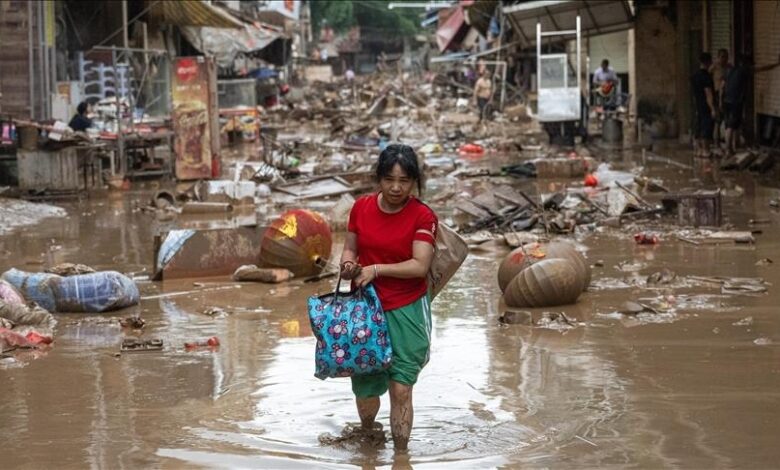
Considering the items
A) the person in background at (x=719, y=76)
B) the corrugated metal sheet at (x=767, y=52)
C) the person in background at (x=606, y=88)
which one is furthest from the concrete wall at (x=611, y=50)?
the corrugated metal sheet at (x=767, y=52)

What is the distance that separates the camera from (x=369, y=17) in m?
104

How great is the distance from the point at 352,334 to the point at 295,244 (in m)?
5.81

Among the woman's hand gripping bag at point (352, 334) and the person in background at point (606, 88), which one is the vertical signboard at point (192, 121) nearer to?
the person in background at point (606, 88)

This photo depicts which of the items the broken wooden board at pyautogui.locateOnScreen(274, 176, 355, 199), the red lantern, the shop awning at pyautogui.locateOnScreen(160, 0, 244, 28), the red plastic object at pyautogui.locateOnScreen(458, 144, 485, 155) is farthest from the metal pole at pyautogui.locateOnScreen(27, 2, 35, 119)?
the red lantern

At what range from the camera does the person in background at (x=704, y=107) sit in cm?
2248

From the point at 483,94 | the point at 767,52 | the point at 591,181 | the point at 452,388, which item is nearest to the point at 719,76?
the point at 767,52

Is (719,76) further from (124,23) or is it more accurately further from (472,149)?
(124,23)

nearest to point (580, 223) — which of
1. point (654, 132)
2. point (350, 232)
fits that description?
point (350, 232)

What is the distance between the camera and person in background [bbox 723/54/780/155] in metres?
21.3

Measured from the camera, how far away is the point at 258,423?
677 centimetres

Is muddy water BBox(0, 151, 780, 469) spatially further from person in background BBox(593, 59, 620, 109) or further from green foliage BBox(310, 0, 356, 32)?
green foliage BBox(310, 0, 356, 32)

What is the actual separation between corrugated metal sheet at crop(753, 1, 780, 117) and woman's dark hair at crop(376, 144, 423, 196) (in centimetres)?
1622

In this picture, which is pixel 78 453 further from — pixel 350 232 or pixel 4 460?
pixel 350 232

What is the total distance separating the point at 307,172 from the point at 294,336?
1288cm
